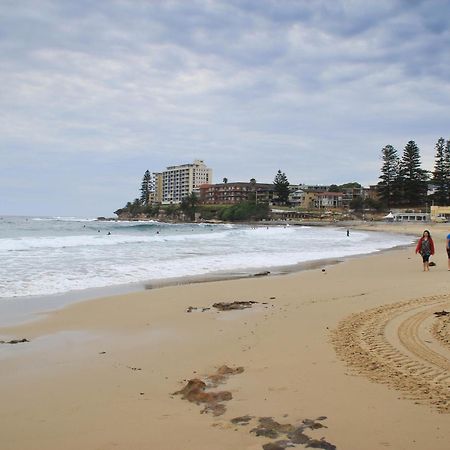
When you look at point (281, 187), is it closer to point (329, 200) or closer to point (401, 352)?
point (329, 200)

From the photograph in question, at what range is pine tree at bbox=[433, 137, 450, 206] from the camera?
98312 mm

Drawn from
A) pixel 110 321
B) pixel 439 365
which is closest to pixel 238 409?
pixel 439 365

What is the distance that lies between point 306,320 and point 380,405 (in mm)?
3663

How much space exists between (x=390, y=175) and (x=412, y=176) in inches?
183

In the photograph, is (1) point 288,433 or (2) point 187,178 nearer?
(1) point 288,433

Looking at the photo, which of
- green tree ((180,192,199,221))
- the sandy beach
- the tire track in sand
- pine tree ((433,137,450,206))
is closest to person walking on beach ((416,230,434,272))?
the sandy beach

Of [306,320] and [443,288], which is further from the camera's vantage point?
[443,288]

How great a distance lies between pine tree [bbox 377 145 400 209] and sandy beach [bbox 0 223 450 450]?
332ft

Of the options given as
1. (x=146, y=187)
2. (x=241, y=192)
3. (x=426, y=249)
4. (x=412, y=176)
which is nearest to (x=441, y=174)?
(x=412, y=176)

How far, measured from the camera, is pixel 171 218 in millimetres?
152125

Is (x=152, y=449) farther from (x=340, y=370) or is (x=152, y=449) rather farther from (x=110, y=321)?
(x=110, y=321)

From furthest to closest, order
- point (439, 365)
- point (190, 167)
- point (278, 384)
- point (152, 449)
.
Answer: point (190, 167) → point (439, 365) → point (278, 384) → point (152, 449)

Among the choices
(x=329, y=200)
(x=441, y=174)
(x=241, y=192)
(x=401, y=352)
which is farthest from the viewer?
(x=241, y=192)

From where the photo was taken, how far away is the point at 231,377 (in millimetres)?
4727
